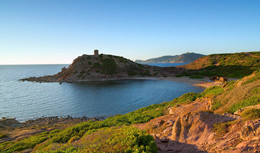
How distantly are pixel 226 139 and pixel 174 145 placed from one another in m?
3.17

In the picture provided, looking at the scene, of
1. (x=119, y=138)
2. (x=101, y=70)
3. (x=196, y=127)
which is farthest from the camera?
(x=101, y=70)

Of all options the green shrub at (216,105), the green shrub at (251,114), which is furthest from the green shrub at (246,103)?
the green shrub at (251,114)

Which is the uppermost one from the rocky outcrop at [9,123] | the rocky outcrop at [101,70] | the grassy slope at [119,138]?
the rocky outcrop at [101,70]

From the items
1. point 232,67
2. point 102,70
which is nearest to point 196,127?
point 102,70

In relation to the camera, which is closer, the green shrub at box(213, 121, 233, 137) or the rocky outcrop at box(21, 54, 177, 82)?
the green shrub at box(213, 121, 233, 137)

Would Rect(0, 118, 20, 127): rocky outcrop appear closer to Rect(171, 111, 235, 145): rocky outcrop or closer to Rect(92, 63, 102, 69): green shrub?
Rect(171, 111, 235, 145): rocky outcrop

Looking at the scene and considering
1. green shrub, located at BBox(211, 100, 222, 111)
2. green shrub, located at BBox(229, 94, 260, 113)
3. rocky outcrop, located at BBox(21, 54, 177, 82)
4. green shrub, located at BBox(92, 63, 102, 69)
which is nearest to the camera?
green shrub, located at BBox(229, 94, 260, 113)

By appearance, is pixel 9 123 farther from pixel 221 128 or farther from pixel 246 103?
pixel 246 103

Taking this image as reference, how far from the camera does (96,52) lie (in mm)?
105875

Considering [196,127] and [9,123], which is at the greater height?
[196,127]

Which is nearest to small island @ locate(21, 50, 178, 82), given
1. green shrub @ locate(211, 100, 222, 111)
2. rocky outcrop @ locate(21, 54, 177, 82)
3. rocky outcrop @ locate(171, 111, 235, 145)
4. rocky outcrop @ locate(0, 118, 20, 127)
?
rocky outcrop @ locate(21, 54, 177, 82)

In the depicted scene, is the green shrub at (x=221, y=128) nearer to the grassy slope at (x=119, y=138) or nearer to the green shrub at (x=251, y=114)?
the green shrub at (x=251, y=114)

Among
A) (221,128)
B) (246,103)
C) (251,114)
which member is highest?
(246,103)

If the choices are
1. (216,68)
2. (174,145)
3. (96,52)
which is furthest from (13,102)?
(216,68)
